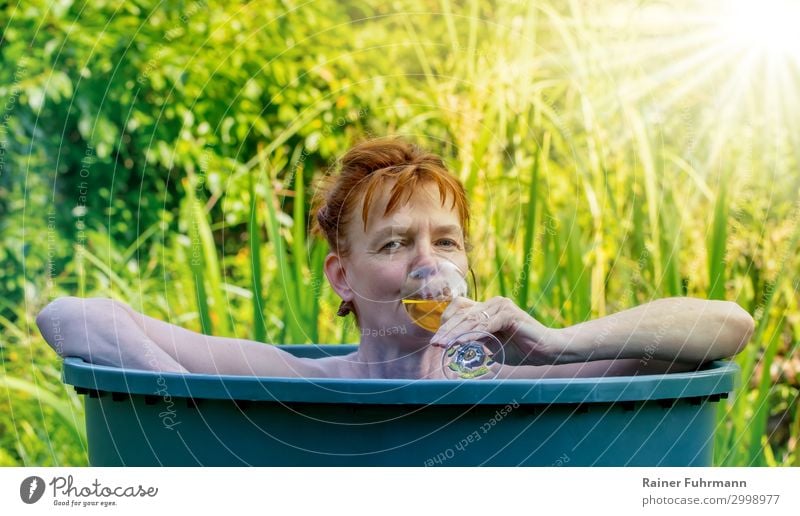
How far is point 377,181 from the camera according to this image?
225 cm

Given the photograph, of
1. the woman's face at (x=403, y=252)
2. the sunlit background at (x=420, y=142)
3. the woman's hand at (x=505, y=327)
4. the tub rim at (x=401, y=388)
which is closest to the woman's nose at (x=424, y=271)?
the woman's face at (x=403, y=252)

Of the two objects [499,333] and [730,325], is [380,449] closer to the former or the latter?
[499,333]

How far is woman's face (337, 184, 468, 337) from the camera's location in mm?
2131

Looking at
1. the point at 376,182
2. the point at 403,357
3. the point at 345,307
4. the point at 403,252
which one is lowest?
the point at 403,357

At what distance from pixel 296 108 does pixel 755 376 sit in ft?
8.06

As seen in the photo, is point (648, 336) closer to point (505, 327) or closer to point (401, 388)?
point (505, 327)

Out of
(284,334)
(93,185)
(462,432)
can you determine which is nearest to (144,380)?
(462,432)

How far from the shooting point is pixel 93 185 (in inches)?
189

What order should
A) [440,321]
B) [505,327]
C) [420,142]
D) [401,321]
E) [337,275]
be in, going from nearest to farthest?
1. [505,327]
2. [440,321]
3. [401,321]
4. [337,275]
5. [420,142]

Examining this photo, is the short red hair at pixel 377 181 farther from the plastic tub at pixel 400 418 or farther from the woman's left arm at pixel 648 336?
the plastic tub at pixel 400 418

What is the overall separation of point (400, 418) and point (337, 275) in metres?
0.81

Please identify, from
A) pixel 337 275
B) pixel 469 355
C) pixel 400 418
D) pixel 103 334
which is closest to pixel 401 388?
pixel 400 418

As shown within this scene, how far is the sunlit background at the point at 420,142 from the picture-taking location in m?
3.24

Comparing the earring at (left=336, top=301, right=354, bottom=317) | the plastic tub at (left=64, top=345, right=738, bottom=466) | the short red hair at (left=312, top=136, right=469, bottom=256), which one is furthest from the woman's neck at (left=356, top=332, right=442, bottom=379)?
the plastic tub at (left=64, top=345, right=738, bottom=466)
